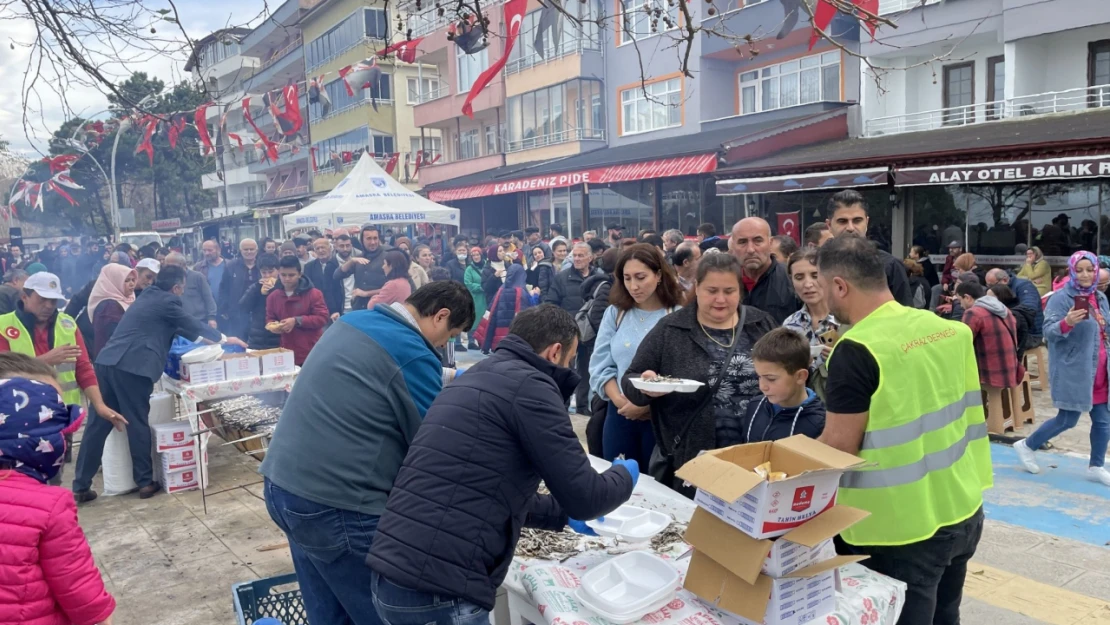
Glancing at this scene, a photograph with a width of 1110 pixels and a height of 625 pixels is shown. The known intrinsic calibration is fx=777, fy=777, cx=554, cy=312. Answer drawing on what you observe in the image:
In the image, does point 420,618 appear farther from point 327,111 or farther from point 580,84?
point 327,111

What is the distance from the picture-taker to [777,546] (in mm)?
2234

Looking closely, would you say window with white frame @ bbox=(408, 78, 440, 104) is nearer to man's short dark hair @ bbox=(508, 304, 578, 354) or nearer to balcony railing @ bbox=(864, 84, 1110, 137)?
balcony railing @ bbox=(864, 84, 1110, 137)

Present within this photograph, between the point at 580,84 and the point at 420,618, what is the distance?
26.0 m

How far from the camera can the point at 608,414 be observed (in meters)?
4.52

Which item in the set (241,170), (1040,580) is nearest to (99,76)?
(1040,580)

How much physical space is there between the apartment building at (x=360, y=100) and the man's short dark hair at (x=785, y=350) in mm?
35285

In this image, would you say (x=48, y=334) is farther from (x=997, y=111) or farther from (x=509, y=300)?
(x=997, y=111)

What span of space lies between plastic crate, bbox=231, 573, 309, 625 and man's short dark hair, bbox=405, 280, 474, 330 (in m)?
1.45

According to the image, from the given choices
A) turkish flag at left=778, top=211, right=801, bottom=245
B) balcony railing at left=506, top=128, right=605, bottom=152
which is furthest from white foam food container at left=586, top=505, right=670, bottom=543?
balcony railing at left=506, top=128, right=605, bottom=152

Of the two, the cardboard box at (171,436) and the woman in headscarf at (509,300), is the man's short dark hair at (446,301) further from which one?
the woman in headscarf at (509,300)

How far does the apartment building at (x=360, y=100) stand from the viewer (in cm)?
3816

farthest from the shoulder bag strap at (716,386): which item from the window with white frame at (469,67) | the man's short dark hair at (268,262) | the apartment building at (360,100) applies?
the apartment building at (360,100)

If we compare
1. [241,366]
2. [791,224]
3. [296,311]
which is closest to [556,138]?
[791,224]

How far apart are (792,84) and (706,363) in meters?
19.7
